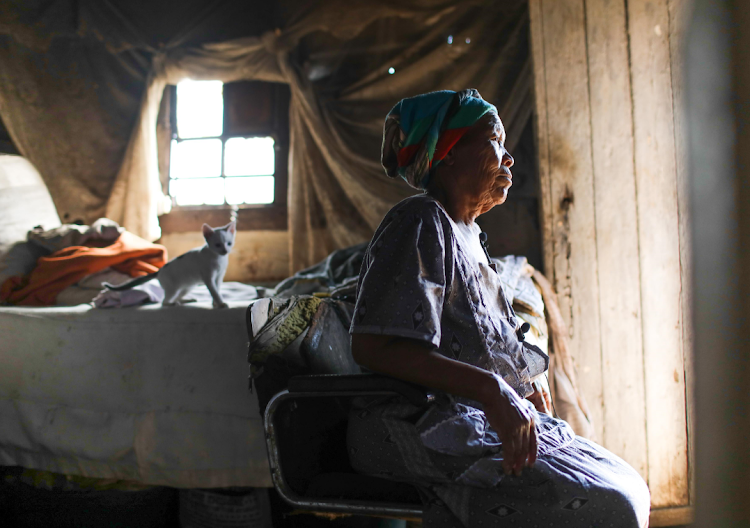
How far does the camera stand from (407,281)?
3.28ft

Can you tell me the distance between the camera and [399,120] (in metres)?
1.25

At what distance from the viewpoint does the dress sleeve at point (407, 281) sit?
38.7 inches

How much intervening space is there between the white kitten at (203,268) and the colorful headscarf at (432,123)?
3.70 ft

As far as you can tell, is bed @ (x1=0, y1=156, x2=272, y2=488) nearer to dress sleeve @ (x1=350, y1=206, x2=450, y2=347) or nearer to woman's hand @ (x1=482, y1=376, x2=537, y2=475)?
dress sleeve @ (x1=350, y1=206, x2=450, y2=347)

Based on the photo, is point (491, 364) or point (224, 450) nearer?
point (491, 364)

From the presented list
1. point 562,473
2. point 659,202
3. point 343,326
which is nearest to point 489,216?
point 659,202

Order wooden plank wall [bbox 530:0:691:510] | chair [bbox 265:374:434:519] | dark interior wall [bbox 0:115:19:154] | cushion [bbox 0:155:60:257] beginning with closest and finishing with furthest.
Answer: chair [bbox 265:374:434:519] < wooden plank wall [bbox 530:0:691:510] < cushion [bbox 0:155:60:257] < dark interior wall [bbox 0:115:19:154]

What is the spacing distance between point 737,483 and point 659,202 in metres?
2.59

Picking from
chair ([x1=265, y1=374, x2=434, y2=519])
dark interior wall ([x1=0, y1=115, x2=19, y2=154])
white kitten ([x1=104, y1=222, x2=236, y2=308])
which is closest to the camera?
chair ([x1=265, y1=374, x2=434, y2=519])

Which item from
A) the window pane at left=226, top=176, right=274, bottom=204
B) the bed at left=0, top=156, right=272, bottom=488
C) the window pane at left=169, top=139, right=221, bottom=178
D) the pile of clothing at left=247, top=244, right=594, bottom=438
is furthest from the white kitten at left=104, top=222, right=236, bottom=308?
the window pane at left=169, top=139, right=221, bottom=178

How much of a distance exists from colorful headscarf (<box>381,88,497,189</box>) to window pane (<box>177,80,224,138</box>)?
3223 mm

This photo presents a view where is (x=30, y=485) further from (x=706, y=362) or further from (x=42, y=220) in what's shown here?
(x=706, y=362)

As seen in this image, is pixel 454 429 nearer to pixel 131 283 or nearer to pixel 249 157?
pixel 131 283

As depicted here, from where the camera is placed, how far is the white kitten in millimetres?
2128
